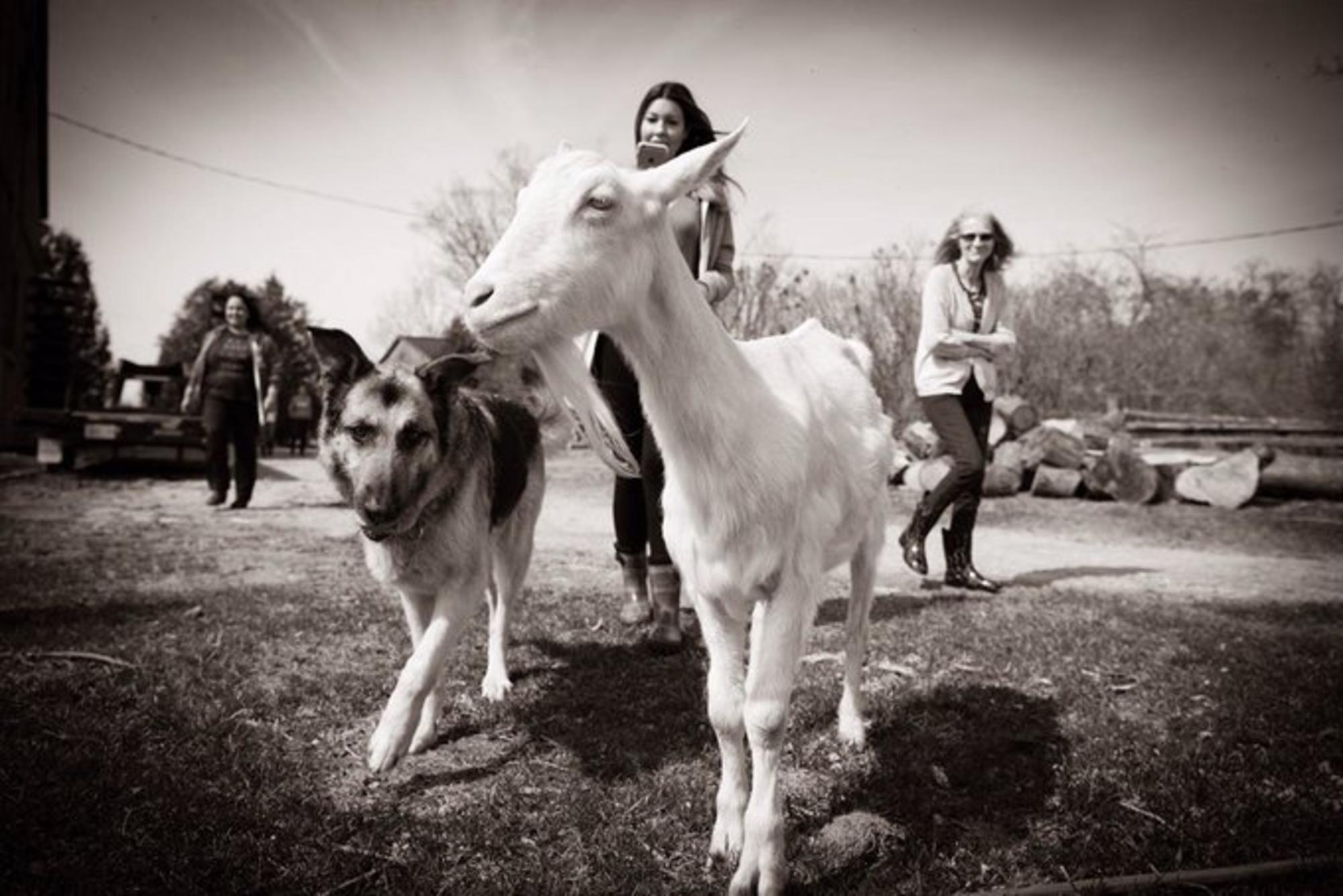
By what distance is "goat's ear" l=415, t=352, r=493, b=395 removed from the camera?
358 centimetres

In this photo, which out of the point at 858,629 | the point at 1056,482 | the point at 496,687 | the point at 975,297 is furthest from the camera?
the point at 1056,482

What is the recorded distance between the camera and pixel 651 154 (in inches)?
138

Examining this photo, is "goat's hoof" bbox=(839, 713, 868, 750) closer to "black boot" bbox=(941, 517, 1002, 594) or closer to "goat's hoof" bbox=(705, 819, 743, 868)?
"goat's hoof" bbox=(705, 819, 743, 868)

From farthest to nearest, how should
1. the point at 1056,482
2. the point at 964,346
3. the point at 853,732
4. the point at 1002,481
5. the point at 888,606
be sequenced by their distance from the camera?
the point at 1002,481
the point at 1056,482
the point at 964,346
the point at 888,606
the point at 853,732

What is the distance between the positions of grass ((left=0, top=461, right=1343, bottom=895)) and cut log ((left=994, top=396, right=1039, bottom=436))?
31.9 ft

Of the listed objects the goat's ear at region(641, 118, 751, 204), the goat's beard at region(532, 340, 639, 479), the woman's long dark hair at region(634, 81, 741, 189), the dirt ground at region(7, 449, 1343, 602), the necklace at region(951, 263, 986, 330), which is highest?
the woman's long dark hair at region(634, 81, 741, 189)

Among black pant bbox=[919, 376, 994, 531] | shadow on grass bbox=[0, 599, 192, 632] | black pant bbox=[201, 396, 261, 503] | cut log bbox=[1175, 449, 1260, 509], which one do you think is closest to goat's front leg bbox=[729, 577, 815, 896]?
black pant bbox=[919, 376, 994, 531]

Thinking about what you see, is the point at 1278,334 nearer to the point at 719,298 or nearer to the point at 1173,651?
the point at 1173,651

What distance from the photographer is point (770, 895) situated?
7.39 ft

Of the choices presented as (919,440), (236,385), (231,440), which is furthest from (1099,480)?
(231,440)

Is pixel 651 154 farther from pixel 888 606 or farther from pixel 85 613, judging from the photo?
pixel 85 613

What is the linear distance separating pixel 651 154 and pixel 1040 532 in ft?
30.8

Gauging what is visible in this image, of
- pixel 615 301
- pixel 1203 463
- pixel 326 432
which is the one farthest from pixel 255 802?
pixel 1203 463

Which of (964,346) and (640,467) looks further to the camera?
(964,346)
